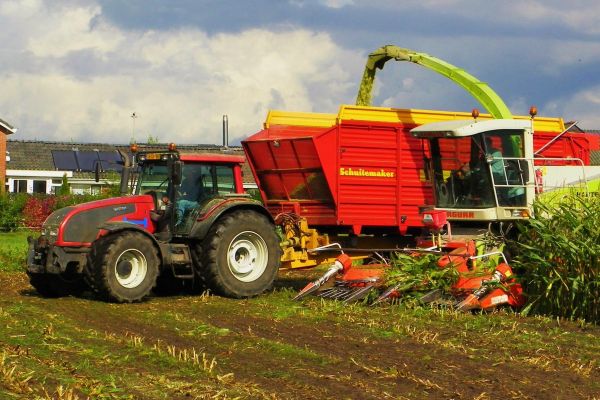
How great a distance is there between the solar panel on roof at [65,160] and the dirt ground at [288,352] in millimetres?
42206

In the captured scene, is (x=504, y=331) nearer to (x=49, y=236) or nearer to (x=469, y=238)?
(x=469, y=238)

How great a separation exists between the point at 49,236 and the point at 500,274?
579 centimetres

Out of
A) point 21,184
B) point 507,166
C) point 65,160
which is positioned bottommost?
point 507,166

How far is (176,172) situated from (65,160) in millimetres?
42936

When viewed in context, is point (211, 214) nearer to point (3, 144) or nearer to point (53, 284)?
point (53, 284)

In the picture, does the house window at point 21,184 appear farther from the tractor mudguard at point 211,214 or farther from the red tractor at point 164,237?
the tractor mudguard at point 211,214

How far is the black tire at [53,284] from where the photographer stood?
42.2 feet

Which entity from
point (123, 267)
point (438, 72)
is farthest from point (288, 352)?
point (438, 72)

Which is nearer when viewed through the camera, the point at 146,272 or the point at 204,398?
the point at 204,398

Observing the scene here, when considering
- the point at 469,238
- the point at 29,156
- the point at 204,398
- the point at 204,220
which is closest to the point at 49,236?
the point at 204,220

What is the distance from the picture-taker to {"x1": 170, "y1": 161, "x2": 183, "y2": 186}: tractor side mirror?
41.3ft

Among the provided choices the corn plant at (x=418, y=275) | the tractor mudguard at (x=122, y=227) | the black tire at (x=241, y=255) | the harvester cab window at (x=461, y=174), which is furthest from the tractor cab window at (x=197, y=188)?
the harvester cab window at (x=461, y=174)

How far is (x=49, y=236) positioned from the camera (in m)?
12.4

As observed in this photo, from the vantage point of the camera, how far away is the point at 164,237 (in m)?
12.9
